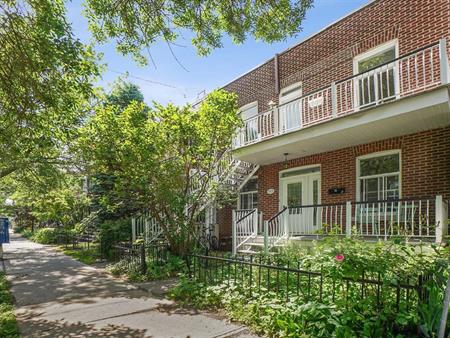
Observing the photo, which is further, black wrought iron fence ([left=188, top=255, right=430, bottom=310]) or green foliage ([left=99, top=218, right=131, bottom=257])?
green foliage ([left=99, top=218, right=131, bottom=257])

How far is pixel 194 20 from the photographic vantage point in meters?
5.53

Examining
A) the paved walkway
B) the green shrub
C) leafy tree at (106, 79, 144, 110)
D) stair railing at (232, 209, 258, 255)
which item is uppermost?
leafy tree at (106, 79, 144, 110)

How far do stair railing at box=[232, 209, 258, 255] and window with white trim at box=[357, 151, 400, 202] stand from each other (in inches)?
130

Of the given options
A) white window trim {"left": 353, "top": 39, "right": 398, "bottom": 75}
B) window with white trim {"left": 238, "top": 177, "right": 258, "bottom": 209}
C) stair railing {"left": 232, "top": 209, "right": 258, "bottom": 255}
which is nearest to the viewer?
white window trim {"left": 353, "top": 39, "right": 398, "bottom": 75}

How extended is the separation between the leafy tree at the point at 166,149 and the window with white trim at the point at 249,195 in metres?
4.83

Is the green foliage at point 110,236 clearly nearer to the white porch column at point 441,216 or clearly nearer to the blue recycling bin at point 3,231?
the blue recycling bin at point 3,231

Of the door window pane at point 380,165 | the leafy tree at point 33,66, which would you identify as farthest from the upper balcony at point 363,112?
the leafy tree at point 33,66

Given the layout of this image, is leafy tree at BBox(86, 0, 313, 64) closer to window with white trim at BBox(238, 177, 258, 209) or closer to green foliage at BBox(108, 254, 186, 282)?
green foliage at BBox(108, 254, 186, 282)

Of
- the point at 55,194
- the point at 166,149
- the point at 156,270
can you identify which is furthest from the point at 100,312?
the point at 55,194

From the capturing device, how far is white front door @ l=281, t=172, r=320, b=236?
950 cm

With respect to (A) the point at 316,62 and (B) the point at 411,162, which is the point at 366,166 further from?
(A) the point at 316,62

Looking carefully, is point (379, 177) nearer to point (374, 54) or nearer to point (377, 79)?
point (377, 79)

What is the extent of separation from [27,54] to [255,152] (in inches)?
294

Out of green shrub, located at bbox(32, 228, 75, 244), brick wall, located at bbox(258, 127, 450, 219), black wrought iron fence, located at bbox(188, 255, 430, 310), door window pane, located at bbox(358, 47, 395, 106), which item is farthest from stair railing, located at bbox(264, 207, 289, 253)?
green shrub, located at bbox(32, 228, 75, 244)
